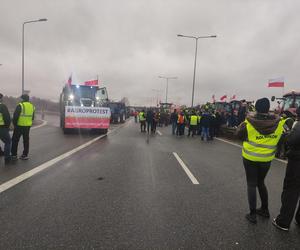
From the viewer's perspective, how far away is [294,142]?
3775 mm

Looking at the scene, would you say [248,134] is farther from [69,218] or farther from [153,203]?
[69,218]

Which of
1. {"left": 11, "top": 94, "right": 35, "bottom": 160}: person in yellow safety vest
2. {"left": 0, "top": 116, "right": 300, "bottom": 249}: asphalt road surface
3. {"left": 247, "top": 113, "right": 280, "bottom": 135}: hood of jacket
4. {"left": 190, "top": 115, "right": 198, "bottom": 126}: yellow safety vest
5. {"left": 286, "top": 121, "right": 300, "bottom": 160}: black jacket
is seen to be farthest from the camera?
{"left": 190, "top": 115, "right": 198, "bottom": 126}: yellow safety vest

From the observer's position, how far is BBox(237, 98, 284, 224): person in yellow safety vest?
13.4 ft

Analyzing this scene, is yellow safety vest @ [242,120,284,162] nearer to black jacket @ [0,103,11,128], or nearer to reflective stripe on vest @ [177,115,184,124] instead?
black jacket @ [0,103,11,128]

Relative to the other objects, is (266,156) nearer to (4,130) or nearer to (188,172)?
(188,172)

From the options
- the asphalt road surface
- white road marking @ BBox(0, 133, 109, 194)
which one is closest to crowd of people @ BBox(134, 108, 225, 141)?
white road marking @ BBox(0, 133, 109, 194)

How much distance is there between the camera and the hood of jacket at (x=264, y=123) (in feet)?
13.3

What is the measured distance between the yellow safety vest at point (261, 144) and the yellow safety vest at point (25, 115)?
6.62m

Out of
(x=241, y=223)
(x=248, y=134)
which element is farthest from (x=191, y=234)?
(x=248, y=134)

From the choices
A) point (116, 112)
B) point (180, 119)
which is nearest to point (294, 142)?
point (180, 119)

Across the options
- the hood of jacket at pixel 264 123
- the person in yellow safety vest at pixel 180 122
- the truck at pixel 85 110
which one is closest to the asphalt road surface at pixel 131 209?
the hood of jacket at pixel 264 123

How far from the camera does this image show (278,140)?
4152 millimetres

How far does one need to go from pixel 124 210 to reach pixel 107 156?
4998 mm

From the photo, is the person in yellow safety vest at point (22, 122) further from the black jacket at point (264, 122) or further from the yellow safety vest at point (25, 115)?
the black jacket at point (264, 122)
